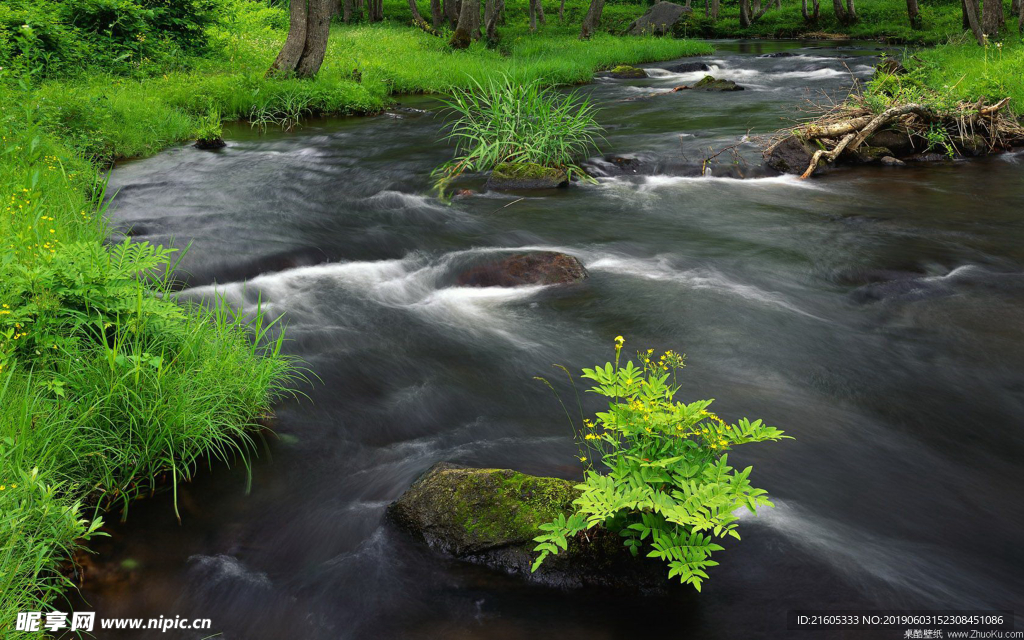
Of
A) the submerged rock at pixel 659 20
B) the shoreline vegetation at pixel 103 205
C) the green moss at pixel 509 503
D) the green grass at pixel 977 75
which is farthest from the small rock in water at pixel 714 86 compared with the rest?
the submerged rock at pixel 659 20

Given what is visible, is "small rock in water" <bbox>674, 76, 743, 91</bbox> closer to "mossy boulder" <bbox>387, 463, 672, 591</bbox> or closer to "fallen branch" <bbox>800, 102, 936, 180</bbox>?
"fallen branch" <bbox>800, 102, 936, 180</bbox>

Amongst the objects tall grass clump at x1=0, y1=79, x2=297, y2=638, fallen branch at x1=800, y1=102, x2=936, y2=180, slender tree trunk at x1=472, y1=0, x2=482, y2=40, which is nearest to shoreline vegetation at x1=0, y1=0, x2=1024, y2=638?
tall grass clump at x1=0, y1=79, x2=297, y2=638

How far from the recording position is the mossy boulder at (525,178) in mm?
10023

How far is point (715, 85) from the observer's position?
17.5 meters

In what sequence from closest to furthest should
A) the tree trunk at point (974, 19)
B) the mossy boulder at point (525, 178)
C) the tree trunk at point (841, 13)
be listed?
the mossy boulder at point (525, 178), the tree trunk at point (974, 19), the tree trunk at point (841, 13)

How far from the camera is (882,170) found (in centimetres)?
1038

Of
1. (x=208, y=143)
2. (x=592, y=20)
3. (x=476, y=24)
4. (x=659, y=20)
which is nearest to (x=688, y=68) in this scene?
(x=476, y=24)

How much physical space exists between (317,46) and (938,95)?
480 inches

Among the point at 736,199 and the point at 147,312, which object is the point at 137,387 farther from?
the point at 736,199

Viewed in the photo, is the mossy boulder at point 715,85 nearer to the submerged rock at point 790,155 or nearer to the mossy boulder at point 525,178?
the submerged rock at point 790,155

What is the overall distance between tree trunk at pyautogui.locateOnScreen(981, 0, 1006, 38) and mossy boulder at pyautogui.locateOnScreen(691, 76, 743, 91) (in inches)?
256

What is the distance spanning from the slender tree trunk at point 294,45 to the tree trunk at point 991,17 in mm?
16376

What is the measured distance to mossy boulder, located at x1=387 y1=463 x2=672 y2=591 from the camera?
3.07 metres

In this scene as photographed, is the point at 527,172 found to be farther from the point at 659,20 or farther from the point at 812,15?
the point at 812,15
